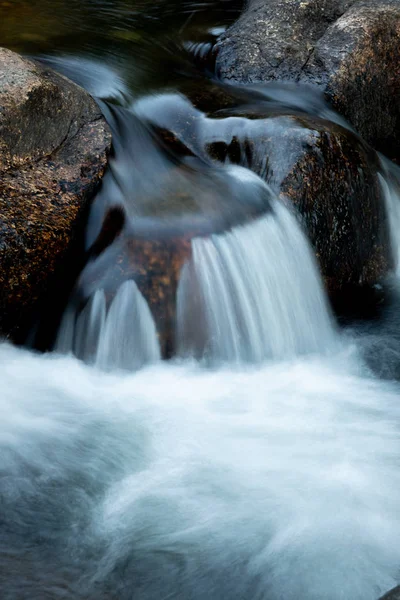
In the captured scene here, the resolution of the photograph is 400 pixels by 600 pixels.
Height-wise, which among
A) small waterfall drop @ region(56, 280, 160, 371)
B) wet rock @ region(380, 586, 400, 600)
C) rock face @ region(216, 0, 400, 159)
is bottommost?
wet rock @ region(380, 586, 400, 600)

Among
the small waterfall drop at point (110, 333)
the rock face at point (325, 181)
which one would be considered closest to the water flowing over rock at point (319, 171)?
the rock face at point (325, 181)

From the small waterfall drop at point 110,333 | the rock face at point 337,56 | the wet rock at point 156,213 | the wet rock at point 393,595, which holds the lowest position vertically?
the wet rock at point 393,595

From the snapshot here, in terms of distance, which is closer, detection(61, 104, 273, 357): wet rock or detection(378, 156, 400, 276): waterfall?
detection(61, 104, 273, 357): wet rock

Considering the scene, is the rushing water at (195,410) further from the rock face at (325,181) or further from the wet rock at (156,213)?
the rock face at (325,181)

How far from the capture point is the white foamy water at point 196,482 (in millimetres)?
2725

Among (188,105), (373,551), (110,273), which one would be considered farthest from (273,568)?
(188,105)

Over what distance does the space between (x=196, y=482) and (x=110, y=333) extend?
123 cm

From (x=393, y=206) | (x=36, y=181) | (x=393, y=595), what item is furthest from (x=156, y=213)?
(x=393, y=595)

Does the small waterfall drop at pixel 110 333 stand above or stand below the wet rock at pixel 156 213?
below

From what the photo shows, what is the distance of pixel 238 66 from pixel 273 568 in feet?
17.0

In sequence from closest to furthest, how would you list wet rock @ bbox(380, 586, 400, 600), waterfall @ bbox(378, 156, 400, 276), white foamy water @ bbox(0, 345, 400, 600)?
1. wet rock @ bbox(380, 586, 400, 600)
2. white foamy water @ bbox(0, 345, 400, 600)
3. waterfall @ bbox(378, 156, 400, 276)

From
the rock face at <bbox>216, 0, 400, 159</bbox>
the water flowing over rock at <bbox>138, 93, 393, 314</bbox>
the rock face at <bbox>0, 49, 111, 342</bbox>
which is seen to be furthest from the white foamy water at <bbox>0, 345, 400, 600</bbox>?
the rock face at <bbox>216, 0, 400, 159</bbox>

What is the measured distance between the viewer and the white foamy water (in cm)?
272

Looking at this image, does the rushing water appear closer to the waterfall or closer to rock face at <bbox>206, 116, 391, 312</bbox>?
the waterfall
